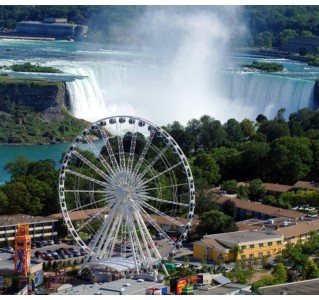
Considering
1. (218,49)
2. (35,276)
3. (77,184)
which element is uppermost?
(218,49)

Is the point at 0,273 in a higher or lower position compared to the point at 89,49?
lower

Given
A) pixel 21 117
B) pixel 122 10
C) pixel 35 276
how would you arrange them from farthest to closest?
1. pixel 122 10
2. pixel 21 117
3. pixel 35 276

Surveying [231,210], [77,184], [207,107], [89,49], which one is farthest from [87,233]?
[89,49]

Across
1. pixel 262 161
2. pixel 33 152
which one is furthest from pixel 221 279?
pixel 33 152

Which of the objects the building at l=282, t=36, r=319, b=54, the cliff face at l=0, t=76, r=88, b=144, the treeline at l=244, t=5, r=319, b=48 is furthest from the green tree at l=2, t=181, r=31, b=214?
the treeline at l=244, t=5, r=319, b=48

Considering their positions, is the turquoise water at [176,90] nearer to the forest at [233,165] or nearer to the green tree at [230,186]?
the forest at [233,165]

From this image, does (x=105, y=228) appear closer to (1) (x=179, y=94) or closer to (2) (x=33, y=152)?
(2) (x=33, y=152)

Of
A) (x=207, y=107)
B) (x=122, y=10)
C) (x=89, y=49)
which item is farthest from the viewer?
(x=122, y=10)

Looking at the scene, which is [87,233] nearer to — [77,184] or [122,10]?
[77,184]
